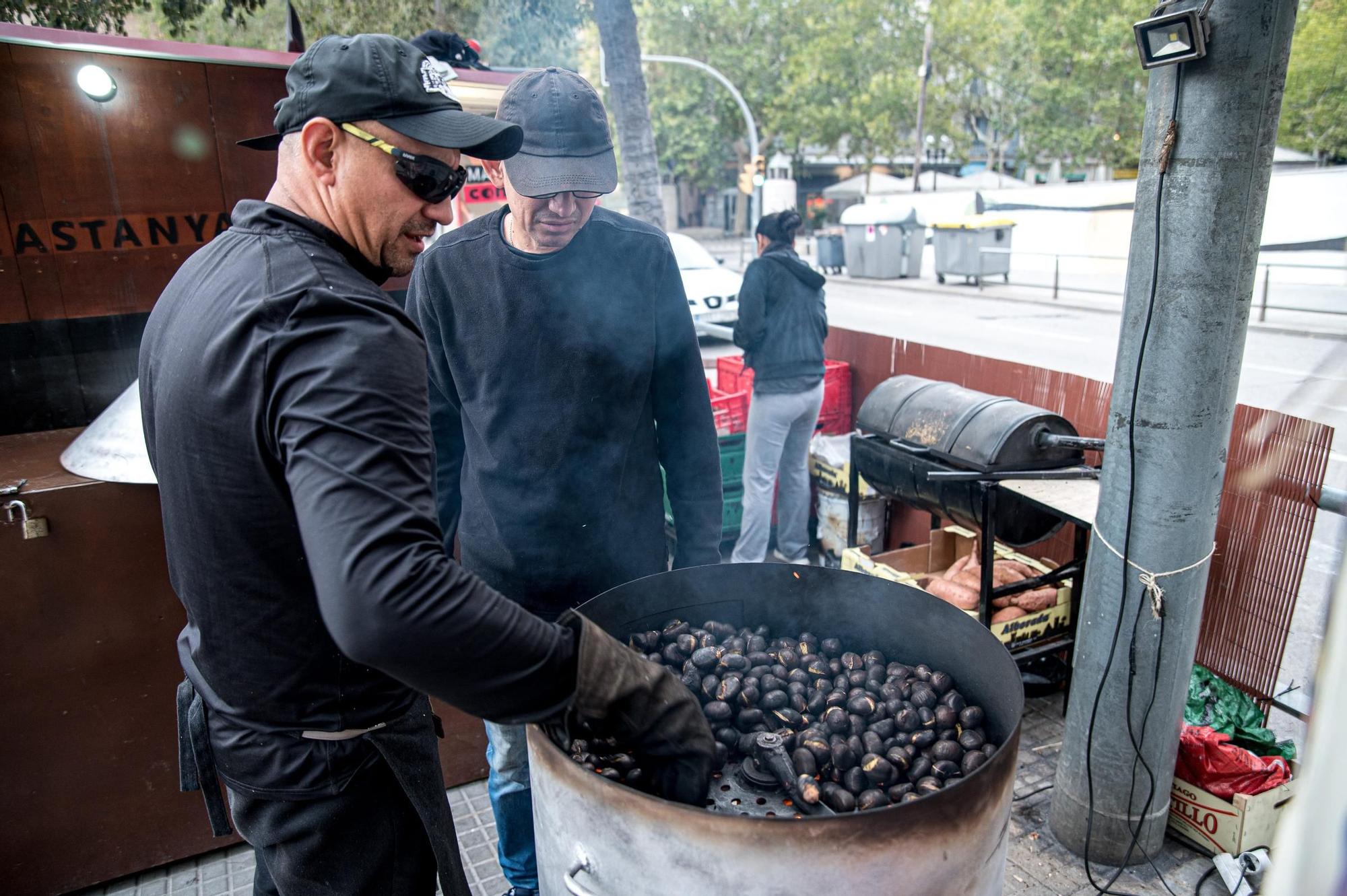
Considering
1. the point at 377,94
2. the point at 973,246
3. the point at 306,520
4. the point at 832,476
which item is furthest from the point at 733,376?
the point at 973,246

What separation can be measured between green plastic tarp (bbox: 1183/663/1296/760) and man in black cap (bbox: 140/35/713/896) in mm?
2835

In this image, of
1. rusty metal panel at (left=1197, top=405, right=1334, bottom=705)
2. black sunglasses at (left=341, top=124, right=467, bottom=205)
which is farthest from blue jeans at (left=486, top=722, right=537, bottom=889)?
rusty metal panel at (left=1197, top=405, right=1334, bottom=705)

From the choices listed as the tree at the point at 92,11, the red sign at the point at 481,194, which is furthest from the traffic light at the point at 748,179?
the tree at the point at 92,11

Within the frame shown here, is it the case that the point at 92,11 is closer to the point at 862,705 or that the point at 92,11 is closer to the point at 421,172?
the point at 421,172

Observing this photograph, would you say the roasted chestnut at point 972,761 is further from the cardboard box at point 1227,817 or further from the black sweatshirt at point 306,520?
the cardboard box at point 1227,817

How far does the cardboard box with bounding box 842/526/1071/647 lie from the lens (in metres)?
4.11

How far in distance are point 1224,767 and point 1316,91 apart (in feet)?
88.4

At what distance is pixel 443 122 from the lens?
1547 millimetres

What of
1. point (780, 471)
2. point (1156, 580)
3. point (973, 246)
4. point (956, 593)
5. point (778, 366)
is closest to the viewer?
point (1156, 580)

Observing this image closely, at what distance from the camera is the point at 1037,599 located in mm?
4262

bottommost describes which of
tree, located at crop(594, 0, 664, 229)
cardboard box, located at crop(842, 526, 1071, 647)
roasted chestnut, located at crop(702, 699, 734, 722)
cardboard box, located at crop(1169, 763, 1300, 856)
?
cardboard box, located at crop(1169, 763, 1300, 856)

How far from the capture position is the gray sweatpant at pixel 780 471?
225 inches

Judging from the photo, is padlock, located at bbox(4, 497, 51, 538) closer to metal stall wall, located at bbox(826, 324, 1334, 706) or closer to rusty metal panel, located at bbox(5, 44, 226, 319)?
rusty metal panel, located at bbox(5, 44, 226, 319)

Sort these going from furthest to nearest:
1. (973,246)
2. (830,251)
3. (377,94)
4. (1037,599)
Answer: (830,251)
(973,246)
(1037,599)
(377,94)
